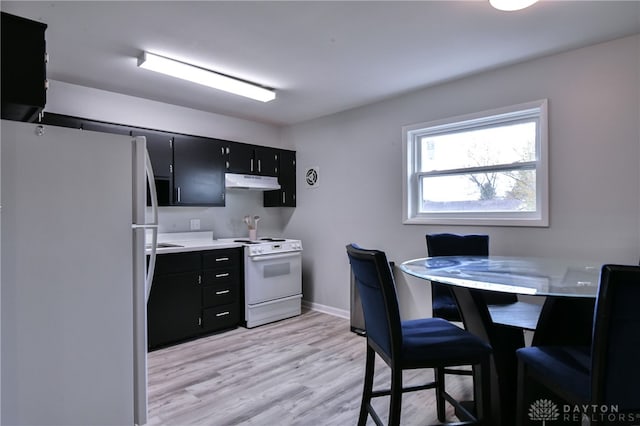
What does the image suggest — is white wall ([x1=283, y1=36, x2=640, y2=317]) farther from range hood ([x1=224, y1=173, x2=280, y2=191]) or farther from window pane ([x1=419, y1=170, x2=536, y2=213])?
range hood ([x1=224, y1=173, x2=280, y2=191])

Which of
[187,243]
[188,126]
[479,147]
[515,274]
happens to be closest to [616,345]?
[515,274]

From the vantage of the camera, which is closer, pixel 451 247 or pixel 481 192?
pixel 451 247

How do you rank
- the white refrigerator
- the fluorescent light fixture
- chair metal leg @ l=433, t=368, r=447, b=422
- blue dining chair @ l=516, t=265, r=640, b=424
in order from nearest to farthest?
1. blue dining chair @ l=516, t=265, r=640, b=424
2. the white refrigerator
3. chair metal leg @ l=433, t=368, r=447, b=422
4. the fluorescent light fixture

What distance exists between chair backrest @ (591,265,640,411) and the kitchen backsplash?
3761 millimetres

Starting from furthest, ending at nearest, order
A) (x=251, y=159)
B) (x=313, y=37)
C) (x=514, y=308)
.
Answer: (x=251, y=159), (x=313, y=37), (x=514, y=308)

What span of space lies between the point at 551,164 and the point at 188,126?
3.64 metres

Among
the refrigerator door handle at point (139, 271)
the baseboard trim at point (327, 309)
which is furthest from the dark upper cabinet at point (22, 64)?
the baseboard trim at point (327, 309)

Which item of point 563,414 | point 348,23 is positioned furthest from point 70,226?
point 563,414

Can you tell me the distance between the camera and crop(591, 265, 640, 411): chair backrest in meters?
1.14

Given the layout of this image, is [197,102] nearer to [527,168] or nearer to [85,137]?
[85,137]

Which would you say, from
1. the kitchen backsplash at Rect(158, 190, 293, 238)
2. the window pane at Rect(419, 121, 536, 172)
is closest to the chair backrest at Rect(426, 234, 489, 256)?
the window pane at Rect(419, 121, 536, 172)

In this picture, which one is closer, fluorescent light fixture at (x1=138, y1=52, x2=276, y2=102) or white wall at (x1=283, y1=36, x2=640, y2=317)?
white wall at (x1=283, y1=36, x2=640, y2=317)

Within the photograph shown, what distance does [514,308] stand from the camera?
229 cm

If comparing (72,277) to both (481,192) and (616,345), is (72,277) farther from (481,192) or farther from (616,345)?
(481,192)
